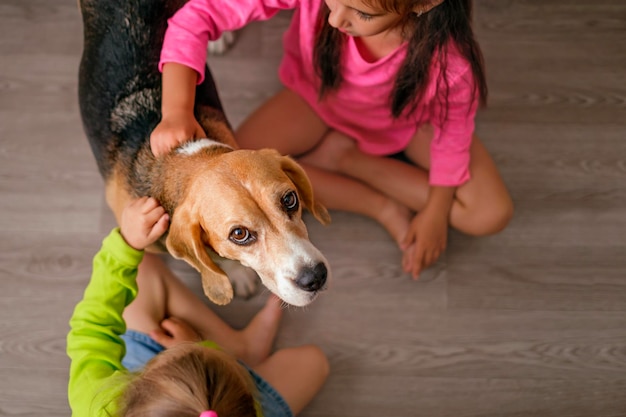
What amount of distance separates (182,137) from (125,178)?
0.27 m

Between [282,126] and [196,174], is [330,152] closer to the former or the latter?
[282,126]

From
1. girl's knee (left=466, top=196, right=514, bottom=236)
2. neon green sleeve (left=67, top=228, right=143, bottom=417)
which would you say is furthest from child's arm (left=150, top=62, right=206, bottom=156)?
girl's knee (left=466, top=196, right=514, bottom=236)

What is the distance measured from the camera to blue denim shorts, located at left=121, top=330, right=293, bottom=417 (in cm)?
199

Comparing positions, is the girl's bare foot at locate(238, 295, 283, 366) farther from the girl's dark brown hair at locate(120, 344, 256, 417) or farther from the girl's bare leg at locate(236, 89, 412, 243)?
the girl's dark brown hair at locate(120, 344, 256, 417)

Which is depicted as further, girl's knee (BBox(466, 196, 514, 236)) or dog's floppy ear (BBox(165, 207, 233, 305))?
girl's knee (BBox(466, 196, 514, 236))

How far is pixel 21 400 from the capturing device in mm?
2207

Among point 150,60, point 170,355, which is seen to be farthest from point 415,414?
point 150,60

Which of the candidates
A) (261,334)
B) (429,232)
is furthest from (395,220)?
(261,334)

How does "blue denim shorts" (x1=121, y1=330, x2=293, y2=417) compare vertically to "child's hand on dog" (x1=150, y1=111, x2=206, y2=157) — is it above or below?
below

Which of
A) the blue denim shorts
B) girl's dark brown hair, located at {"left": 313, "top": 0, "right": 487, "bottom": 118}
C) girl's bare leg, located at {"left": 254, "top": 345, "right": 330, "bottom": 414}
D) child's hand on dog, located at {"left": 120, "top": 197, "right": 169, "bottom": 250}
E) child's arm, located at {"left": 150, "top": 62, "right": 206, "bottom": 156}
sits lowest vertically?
girl's bare leg, located at {"left": 254, "top": 345, "right": 330, "bottom": 414}

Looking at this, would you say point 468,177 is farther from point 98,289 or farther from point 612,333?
point 98,289

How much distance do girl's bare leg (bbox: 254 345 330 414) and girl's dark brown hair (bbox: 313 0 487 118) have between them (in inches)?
37.9

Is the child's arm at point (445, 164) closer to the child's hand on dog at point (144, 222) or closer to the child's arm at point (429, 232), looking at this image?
the child's arm at point (429, 232)

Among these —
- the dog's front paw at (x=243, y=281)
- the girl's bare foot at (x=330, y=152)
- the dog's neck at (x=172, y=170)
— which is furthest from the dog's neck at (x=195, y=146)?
the girl's bare foot at (x=330, y=152)
